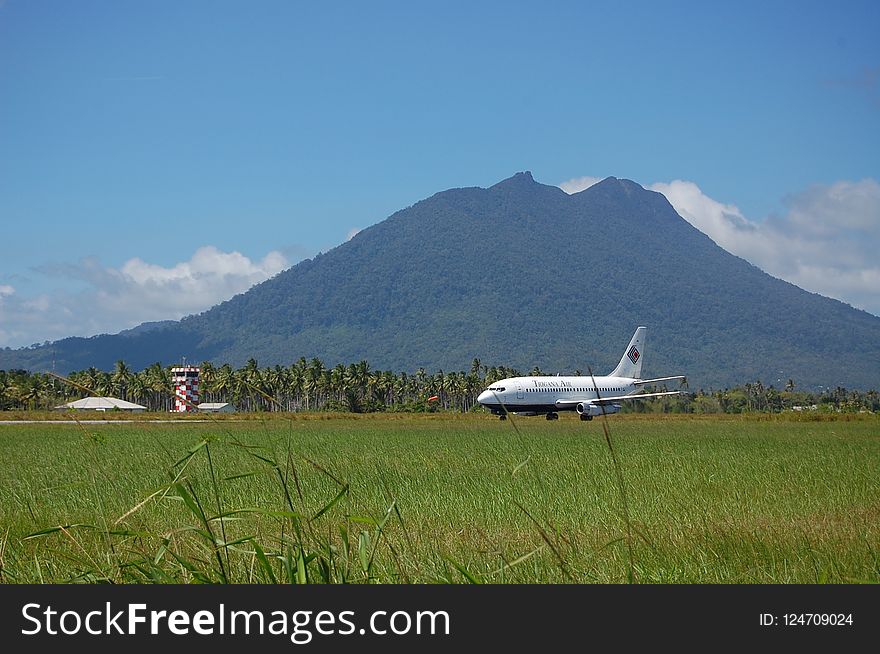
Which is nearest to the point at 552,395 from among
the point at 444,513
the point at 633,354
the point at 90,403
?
the point at 633,354

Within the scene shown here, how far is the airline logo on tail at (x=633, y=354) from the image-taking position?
6288cm

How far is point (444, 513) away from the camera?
11414 millimetres

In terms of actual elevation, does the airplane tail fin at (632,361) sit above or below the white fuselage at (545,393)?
above

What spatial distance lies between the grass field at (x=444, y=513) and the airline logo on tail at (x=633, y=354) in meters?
36.1

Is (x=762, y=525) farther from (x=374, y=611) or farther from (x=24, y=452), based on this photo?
(x=24, y=452)

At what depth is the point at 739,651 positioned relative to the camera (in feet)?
10.5

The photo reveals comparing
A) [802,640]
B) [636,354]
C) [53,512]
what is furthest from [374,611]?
[636,354]

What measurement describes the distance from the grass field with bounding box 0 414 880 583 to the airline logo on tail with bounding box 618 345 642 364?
3606 cm

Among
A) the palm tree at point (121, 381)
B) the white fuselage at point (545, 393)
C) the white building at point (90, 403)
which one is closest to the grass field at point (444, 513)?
the white building at point (90, 403)

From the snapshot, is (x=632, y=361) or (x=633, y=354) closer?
(x=633, y=354)

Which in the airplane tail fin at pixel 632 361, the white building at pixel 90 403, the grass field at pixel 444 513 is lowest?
the grass field at pixel 444 513

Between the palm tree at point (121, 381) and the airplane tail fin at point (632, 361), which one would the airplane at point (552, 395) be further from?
the palm tree at point (121, 381)

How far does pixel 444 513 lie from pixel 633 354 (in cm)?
5361

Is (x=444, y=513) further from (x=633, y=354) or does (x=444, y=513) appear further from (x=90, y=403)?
(x=90, y=403)
